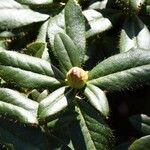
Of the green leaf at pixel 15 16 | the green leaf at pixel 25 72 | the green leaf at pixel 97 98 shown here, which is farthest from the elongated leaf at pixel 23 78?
the green leaf at pixel 15 16

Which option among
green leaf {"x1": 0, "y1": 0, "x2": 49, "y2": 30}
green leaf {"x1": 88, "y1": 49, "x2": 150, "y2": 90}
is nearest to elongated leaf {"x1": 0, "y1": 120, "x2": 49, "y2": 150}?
green leaf {"x1": 88, "y1": 49, "x2": 150, "y2": 90}

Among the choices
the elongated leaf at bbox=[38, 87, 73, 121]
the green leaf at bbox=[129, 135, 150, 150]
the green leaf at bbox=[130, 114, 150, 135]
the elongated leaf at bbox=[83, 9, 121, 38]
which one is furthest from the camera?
the elongated leaf at bbox=[83, 9, 121, 38]

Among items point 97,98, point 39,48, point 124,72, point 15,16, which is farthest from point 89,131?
point 15,16

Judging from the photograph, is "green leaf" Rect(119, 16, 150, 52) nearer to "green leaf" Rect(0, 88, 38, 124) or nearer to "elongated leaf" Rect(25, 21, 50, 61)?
"elongated leaf" Rect(25, 21, 50, 61)

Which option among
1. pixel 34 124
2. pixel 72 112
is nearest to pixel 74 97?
pixel 72 112

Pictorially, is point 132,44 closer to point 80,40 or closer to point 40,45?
point 80,40
